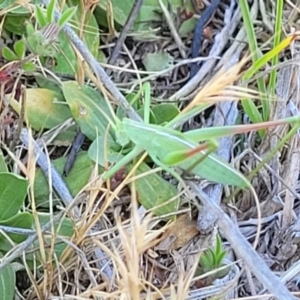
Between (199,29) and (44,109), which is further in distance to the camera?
(199,29)

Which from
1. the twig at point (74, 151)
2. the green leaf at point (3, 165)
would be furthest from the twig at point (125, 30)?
the green leaf at point (3, 165)

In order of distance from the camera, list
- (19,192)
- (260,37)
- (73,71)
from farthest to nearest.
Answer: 1. (260,37)
2. (73,71)
3. (19,192)

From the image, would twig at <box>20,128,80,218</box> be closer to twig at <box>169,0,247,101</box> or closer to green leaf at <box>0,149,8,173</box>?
green leaf at <box>0,149,8,173</box>

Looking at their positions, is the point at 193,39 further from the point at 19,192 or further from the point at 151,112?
the point at 19,192

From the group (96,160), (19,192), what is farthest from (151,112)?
(19,192)

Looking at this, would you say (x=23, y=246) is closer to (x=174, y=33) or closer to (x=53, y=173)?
(x=53, y=173)

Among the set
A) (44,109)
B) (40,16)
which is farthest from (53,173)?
(40,16)
